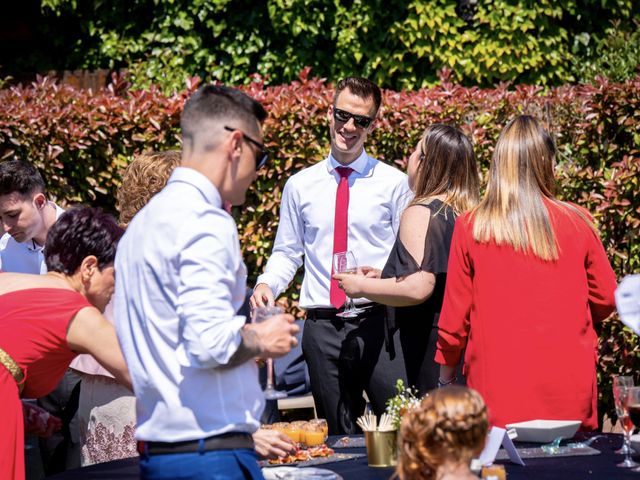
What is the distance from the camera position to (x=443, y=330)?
12.7 ft

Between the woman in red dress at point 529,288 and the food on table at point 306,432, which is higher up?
the woman in red dress at point 529,288

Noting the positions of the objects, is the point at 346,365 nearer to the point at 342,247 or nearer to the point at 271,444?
the point at 342,247

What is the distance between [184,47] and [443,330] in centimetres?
635

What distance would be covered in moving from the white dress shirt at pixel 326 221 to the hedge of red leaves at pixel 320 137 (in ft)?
5.22

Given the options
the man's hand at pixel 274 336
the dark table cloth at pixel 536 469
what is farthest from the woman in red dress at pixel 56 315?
the man's hand at pixel 274 336

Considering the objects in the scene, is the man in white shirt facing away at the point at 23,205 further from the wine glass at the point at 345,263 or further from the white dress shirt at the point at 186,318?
the white dress shirt at the point at 186,318

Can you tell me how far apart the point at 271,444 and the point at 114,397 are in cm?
141

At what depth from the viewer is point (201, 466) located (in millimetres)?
2582

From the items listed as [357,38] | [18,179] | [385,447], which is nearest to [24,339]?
[385,447]

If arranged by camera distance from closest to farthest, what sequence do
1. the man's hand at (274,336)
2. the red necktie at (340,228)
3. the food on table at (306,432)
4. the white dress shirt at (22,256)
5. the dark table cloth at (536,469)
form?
the man's hand at (274,336) → the dark table cloth at (536,469) → the food on table at (306,432) → the red necktie at (340,228) → the white dress shirt at (22,256)

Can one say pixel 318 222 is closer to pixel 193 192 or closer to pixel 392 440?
pixel 392 440

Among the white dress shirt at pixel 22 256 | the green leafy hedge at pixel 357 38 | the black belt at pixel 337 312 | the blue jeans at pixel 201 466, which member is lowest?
the blue jeans at pixel 201 466

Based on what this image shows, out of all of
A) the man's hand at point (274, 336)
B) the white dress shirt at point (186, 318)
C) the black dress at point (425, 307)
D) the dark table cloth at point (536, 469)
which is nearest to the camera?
the white dress shirt at point (186, 318)

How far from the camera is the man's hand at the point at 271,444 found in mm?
3240
